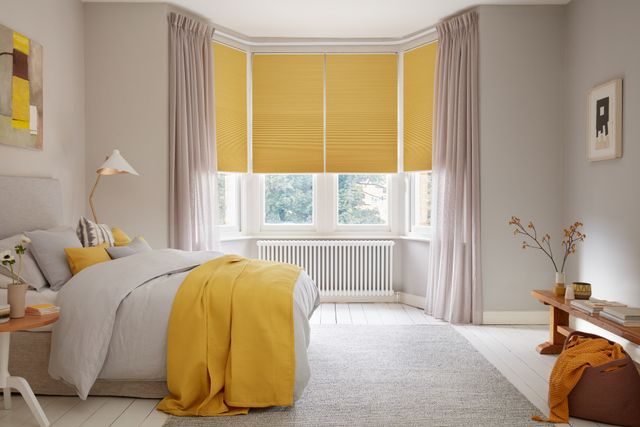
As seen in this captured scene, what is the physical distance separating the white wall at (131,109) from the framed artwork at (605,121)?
349cm

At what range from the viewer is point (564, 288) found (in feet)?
13.7

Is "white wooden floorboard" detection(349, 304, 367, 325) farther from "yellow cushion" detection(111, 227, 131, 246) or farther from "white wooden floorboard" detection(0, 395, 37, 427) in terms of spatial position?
"white wooden floorboard" detection(0, 395, 37, 427)

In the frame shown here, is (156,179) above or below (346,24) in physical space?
below

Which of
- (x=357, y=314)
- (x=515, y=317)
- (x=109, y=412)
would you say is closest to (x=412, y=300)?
(x=357, y=314)

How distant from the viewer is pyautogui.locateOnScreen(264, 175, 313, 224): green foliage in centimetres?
624

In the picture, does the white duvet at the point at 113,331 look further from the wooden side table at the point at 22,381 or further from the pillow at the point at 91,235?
the pillow at the point at 91,235

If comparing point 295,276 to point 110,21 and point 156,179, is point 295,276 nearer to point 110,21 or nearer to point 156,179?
point 156,179

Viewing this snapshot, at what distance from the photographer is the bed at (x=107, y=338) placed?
297cm

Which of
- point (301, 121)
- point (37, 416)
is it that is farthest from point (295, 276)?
point (301, 121)

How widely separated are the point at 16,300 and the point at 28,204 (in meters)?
1.37

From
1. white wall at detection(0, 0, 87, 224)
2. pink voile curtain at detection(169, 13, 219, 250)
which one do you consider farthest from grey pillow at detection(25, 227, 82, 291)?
pink voile curtain at detection(169, 13, 219, 250)

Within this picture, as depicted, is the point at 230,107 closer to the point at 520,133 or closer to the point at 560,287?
the point at 520,133

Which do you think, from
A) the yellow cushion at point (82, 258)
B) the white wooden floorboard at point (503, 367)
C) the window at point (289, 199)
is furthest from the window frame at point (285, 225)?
the yellow cushion at point (82, 258)

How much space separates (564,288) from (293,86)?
3.36m
